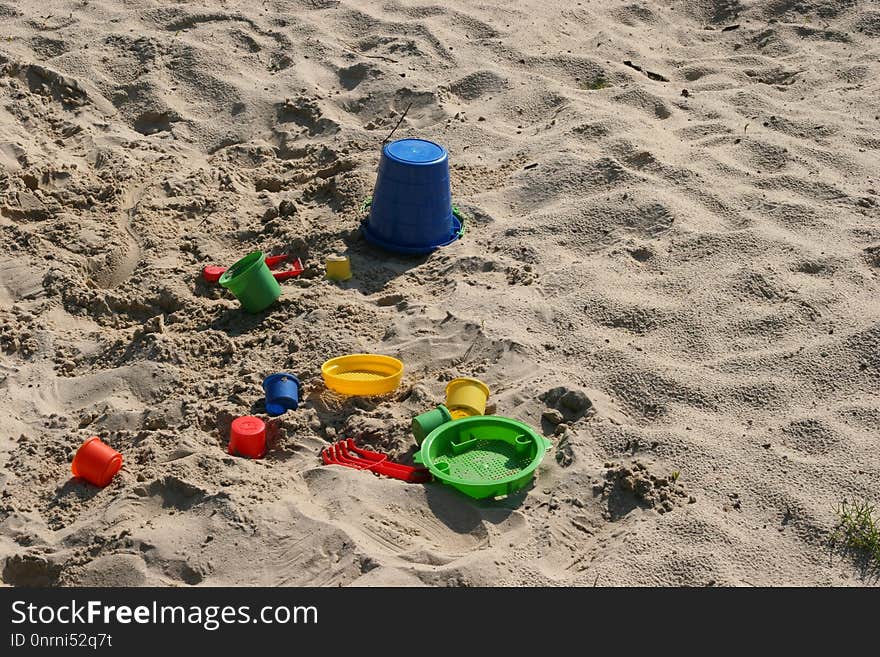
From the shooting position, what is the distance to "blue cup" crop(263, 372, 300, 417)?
3.32 metres

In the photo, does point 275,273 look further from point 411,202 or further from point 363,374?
point 363,374

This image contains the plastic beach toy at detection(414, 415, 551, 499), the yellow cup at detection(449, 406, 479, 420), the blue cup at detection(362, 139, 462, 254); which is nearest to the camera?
the plastic beach toy at detection(414, 415, 551, 499)

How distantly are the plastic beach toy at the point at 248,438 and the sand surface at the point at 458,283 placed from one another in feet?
0.21

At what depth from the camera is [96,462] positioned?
305 centimetres

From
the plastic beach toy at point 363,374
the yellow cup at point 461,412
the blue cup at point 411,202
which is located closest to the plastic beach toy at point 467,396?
the yellow cup at point 461,412

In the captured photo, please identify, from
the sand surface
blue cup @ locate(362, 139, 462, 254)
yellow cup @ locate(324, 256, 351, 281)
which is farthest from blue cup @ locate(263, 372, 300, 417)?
blue cup @ locate(362, 139, 462, 254)

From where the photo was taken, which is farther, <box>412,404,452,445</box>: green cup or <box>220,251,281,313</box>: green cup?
<box>220,251,281,313</box>: green cup

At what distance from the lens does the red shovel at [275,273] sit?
3.95 m

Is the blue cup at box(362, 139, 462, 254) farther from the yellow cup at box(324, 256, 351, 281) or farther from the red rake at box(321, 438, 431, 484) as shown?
the red rake at box(321, 438, 431, 484)

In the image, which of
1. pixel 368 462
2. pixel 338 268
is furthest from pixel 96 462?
pixel 338 268

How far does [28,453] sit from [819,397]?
2339 mm

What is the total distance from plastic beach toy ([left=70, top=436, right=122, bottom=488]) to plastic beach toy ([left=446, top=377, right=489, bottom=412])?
38.5 inches

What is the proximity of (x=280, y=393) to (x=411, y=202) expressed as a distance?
1047mm
